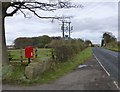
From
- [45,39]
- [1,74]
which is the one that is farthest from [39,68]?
[45,39]

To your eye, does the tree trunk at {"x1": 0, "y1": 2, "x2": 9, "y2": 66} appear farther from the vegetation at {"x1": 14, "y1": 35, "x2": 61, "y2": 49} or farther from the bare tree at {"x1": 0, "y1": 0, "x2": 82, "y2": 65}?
the vegetation at {"x1": 14, "y1": 35, "x2": 61, "y2": 49}

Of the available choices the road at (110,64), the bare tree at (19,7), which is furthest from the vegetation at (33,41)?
the bare tree at (19,7)

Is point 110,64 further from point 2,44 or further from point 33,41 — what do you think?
point 33,41

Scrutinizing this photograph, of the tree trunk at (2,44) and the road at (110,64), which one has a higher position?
the tree trunk at (2,44)

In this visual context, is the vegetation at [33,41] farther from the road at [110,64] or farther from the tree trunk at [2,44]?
the tree trunk at [2,44]

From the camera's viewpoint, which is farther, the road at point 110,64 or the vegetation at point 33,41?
the vegetation at point 33,41

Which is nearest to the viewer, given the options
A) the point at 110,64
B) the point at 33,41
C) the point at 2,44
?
the point at 2,44

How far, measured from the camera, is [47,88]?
11.7 meters

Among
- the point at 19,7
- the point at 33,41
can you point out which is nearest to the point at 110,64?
the point at 19,7

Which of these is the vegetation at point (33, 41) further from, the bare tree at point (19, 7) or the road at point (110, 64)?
the bare tree at point (19, 7)

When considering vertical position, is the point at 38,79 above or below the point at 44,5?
below

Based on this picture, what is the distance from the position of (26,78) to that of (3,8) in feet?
17.0

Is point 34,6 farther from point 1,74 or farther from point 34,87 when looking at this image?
point 34,87

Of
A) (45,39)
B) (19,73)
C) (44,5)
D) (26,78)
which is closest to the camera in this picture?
(26,78)
